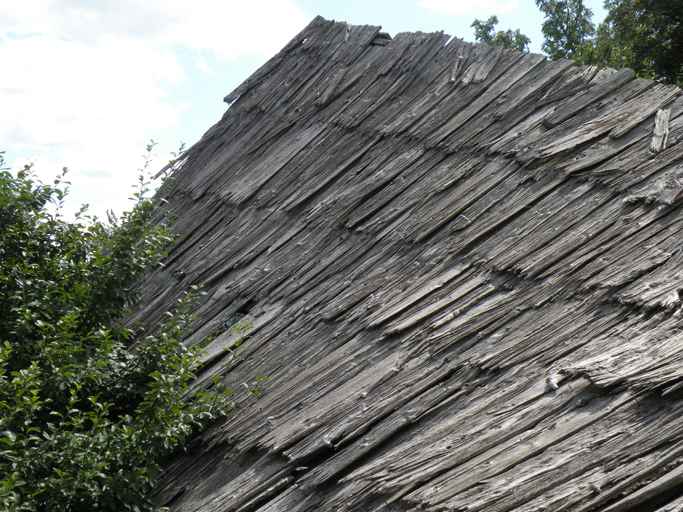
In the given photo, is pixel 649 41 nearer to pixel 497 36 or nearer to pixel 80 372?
pixel 497 36

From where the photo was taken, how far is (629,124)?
3268 millimetres

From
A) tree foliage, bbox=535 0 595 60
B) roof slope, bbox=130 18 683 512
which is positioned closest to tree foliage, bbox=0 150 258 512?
roof slope, bbox=130 18 683 512

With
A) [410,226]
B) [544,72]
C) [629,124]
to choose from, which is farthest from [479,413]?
[544,72]

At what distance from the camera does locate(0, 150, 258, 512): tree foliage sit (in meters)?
3.25

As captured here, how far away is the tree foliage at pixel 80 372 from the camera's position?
3.25m

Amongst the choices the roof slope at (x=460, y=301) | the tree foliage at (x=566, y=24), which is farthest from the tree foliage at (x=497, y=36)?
the roof slope at (x=460, y=301)

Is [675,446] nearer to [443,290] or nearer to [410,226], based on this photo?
[443,290]

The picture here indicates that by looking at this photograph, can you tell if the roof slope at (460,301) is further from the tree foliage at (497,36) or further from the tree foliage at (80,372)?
the tree foliage at (497,36)

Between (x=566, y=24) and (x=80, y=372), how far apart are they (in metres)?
30.3

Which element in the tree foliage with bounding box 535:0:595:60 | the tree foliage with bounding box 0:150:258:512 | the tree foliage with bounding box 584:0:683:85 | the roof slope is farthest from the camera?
the tree foliage with bounding box 535:0:595:60

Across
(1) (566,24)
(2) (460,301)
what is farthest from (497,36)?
(2) (460,301)

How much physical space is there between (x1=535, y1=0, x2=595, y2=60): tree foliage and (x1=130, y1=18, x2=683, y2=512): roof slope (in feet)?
87.2

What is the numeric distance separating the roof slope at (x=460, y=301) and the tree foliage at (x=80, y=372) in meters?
0.32

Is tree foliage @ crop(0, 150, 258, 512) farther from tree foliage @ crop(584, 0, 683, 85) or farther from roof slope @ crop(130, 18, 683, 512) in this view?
tree foliage @ crop(584, 0, 683, 85)
